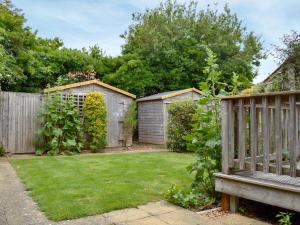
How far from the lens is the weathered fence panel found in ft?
34.7

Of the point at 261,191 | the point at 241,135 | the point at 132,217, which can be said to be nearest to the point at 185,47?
the point at 241,135

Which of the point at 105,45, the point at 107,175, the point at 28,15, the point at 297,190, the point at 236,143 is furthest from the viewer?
the point at 105,45

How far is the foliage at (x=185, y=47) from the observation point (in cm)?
1823

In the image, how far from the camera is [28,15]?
16.2 meters

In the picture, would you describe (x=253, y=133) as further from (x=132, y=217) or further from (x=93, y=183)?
(x=93, y=183)

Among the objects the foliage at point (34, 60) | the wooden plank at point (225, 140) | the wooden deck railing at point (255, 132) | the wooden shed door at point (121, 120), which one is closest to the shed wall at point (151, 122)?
the wooden shed door at point (121, 120)

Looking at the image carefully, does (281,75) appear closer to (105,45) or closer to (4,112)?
(4,112)

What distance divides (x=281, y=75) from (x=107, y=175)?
16.7ft

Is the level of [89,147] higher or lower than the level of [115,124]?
lower

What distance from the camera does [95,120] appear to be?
11.7 meters

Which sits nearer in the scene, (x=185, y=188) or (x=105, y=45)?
(x=185, y=188)

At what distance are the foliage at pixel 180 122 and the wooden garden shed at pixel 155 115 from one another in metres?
2.12

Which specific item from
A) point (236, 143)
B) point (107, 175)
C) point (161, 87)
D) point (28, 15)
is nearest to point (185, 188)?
point (236, 143)

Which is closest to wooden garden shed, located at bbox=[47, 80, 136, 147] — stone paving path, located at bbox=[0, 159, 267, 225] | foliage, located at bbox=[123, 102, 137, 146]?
foliage, located at bbox=[123, 102, 137, 146]
